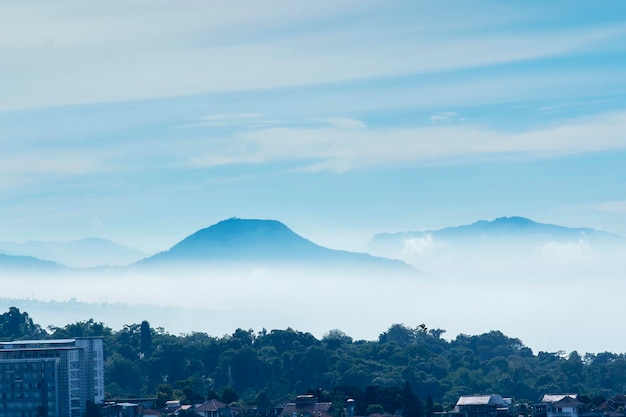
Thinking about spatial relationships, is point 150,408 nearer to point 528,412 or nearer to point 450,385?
point 528,412

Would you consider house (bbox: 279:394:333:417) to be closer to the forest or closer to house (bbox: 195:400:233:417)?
house (bbox: 195:400:233:417)

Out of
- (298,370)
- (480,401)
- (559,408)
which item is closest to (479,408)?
(480,401)

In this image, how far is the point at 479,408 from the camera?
126 metres

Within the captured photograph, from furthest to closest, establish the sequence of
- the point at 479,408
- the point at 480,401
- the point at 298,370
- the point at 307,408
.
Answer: the point at 298,370
the point at 480,401
the point at 479,408
the point at 307,408

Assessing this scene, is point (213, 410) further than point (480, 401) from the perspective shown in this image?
No

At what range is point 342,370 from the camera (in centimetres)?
16575

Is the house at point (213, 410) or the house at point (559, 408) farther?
the house at point (559, 408)

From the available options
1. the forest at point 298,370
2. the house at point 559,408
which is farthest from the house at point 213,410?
the house at point 559,408

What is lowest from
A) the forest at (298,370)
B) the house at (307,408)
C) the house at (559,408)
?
the house at (559,408)

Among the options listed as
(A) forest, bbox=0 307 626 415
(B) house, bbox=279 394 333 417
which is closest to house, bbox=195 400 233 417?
(B) house, bbox=279 394 333 417

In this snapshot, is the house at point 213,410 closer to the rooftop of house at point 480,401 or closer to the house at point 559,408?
the rooftop of house at point 480,401

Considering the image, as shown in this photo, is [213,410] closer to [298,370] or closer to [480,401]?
[480,401]

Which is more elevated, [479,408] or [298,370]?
[298,370]

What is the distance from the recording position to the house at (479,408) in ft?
412
